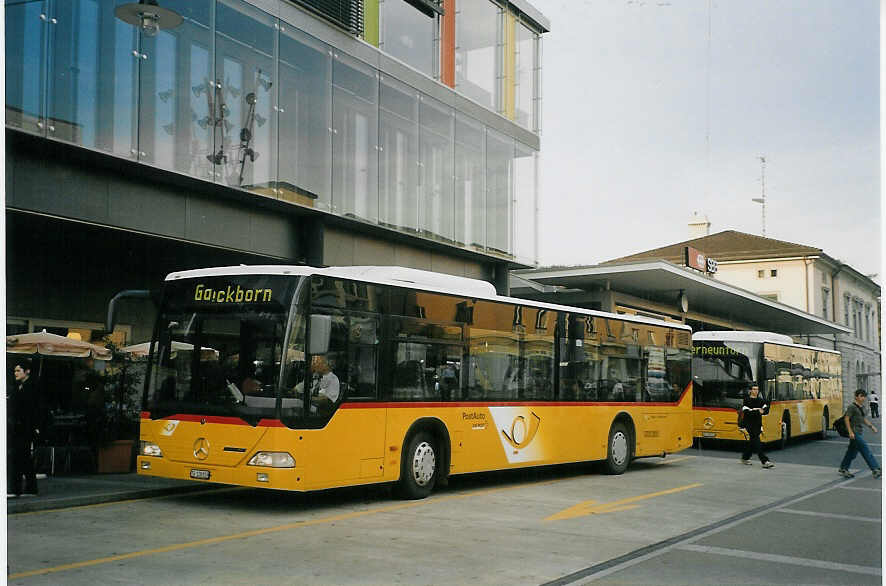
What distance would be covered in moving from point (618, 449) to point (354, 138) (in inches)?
341

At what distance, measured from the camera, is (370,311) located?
41.4 feet

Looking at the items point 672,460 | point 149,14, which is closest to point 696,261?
point 672,460

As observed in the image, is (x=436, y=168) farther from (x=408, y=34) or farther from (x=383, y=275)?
(x=383, y=275)

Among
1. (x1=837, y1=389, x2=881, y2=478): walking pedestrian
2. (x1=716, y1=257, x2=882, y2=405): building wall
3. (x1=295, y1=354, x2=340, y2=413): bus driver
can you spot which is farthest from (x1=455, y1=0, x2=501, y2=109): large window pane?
(x1=716, y1=257, x2=882, y2=405): building wall

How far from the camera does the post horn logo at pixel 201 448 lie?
37.8 feet

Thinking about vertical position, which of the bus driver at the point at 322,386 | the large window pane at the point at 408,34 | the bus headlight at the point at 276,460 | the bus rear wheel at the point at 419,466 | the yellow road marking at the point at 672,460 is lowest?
the yellow road marking at the point at 672,460

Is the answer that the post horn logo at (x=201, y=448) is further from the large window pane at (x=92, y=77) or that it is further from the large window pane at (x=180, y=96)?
the large window pane at (x=180, y=96)

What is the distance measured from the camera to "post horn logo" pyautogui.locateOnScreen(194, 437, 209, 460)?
1153 centimetres

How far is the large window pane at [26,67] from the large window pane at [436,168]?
1084 centimetres

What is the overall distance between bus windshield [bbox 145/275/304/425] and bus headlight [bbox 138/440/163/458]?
1.29 feet

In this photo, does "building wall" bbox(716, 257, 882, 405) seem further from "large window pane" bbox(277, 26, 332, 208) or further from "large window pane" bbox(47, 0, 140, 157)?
"large window pane" bbox(47, 0, 140, 157)

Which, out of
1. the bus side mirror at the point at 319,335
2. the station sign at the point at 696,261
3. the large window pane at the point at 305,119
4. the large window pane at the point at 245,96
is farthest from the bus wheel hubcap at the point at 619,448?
the station sign at the point at 696,261

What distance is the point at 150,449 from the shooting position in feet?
39.4

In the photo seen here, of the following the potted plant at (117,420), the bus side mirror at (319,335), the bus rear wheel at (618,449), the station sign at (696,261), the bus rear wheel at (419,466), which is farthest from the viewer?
the station sign at (696,261)
